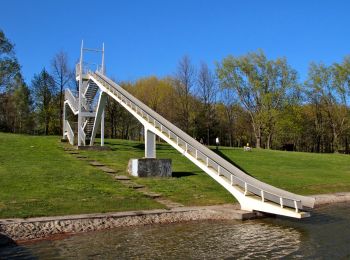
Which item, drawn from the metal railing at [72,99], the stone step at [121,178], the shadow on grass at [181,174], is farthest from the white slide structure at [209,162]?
the stone step at [121,178]

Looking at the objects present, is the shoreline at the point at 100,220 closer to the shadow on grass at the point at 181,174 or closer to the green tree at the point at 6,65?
the shadow on grass at the point at 181,174

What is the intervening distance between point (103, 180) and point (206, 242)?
1268 cm

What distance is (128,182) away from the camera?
86.6 ft

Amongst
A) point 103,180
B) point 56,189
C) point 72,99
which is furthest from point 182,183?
point 72,99

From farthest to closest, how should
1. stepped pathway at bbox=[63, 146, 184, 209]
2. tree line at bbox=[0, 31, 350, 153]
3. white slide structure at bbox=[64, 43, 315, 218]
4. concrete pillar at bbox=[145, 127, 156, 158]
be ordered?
tree line at bbox=[0, 31, 350, 153] < concrete pillar at bbox=[145, 127, 156, 158] < stepped pathway at bbox=[63, 146, 184, 209] < white slide structure at bbox=[64, 43, 315, 218]

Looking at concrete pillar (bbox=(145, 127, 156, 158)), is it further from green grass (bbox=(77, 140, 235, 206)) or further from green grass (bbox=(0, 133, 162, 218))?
green grass (bbox=(0, 133, 162, 218))

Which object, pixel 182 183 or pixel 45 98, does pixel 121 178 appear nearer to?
pixel 182 183

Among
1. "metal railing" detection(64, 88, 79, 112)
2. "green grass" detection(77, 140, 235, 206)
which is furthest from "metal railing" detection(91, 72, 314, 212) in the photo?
"metal railing" detection(64, 88, 79, 112)

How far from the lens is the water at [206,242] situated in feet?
43.1

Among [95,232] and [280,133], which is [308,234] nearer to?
[95,232]

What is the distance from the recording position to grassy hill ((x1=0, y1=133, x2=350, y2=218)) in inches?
782

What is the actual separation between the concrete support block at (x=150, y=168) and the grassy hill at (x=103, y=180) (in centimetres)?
70

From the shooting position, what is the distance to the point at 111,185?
25047mm

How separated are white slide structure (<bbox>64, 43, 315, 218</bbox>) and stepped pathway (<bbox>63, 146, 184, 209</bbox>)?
2.56m
